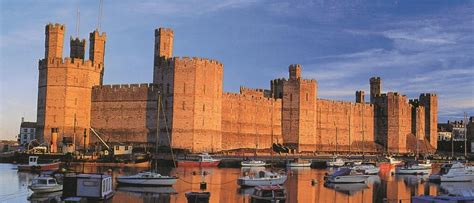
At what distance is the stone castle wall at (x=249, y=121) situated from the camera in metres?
63.1

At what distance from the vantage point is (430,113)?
88.2m

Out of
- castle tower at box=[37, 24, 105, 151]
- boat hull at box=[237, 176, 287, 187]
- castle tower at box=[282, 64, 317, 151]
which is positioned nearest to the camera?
boat hull at box=[237, 176, 287, 187]

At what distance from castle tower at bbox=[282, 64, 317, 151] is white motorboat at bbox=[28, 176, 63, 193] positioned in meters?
42.6

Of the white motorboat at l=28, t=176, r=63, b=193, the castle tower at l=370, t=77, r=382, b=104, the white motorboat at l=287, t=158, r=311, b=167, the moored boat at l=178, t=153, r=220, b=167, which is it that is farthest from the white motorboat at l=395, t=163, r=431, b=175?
the castle tower at l=370, t=77, r=382, b=104

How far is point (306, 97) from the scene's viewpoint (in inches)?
2778

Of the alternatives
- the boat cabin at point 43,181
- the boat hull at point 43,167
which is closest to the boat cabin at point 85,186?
the boat cabin at point 43,181

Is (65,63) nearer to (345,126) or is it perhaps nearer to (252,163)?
(252,163)

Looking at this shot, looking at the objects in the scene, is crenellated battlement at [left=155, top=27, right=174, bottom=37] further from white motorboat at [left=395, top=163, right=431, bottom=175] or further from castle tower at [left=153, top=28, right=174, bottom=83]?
white motorboat at [left=395, top=163, right=431, bottom=175]

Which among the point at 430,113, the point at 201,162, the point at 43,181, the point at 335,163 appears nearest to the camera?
the point at 43,181

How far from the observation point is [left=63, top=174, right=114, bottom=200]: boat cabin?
25844 mm

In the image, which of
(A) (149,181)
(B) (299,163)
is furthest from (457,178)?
(A) (149,181)

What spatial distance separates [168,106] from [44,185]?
1120 inches

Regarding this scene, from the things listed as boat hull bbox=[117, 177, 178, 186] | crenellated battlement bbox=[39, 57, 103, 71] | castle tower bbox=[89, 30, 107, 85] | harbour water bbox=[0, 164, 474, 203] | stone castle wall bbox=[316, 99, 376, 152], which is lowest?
harbour water bbox=[0, 164, 474, 203]

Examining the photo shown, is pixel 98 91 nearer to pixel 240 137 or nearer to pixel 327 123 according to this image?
pixel 240 137
